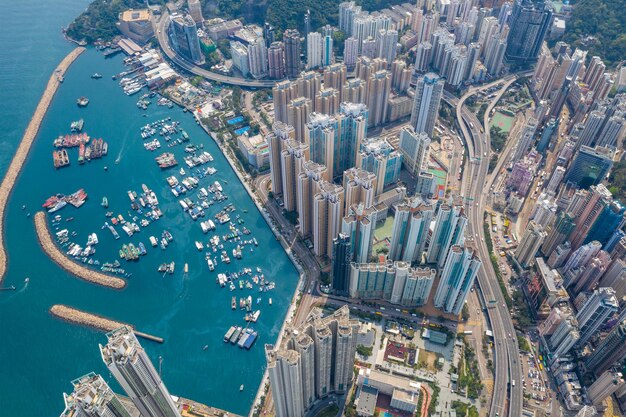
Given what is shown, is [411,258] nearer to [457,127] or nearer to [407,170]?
[407,170]

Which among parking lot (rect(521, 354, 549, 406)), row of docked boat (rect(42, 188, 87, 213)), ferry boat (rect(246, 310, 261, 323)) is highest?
row of docked boat (rect(42, 188, 87, 213))

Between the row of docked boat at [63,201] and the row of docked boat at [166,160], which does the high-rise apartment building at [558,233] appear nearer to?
the row of docked boat at [166,160]

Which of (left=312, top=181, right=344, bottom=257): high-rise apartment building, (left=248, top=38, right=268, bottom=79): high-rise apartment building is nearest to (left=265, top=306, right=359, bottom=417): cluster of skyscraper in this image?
(left=312, top=181, right=344, bottom=257): high-rise apartment building

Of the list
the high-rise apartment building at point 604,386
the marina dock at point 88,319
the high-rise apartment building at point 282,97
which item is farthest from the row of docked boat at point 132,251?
the high-rise apartment building at point 604,386

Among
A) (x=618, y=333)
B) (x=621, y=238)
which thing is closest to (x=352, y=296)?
(x=618, y=333)

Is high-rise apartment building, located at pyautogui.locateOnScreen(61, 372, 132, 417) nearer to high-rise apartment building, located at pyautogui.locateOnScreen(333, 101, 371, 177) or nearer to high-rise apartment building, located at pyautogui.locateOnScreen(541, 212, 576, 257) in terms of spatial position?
high-rise apartment building, located at pyautogui.locateOnScreen(333, 101, 371, 177)
